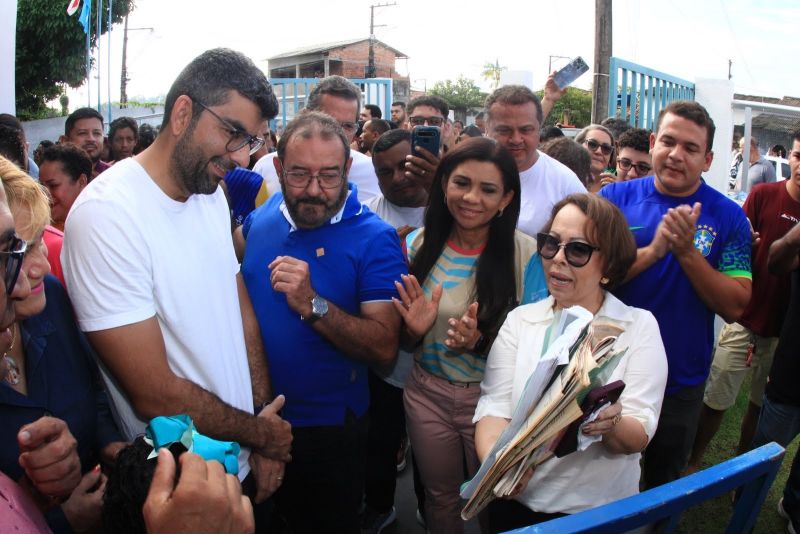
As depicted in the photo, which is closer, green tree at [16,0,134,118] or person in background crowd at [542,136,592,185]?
person in background crowd at [542,136,592,185]

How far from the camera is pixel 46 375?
161 cm

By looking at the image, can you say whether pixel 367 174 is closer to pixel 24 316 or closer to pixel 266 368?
pixel 266 368

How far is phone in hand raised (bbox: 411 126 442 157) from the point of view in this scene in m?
3.19

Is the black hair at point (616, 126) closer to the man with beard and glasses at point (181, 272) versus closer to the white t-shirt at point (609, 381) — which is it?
the white t-shirt at point (609, 381)

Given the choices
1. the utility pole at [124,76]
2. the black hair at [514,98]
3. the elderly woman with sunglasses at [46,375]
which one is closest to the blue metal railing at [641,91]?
the black hair at [514,98]

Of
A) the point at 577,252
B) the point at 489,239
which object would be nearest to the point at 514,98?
the point at 489,239

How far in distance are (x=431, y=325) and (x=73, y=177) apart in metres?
2.71

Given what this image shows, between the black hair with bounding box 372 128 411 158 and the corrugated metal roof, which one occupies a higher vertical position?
the corrugated metal roof

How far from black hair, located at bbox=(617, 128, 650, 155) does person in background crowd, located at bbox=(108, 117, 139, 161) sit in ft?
17.0

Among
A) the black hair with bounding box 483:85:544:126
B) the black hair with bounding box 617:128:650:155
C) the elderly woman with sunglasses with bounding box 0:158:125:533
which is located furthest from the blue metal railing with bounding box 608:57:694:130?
the elderly woman with sunglasses with bounding box 0:158:125:533

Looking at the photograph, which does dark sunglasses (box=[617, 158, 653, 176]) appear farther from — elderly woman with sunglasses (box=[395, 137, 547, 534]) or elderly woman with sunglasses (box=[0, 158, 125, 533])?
elderly woman with sunglasses (box=[0, 158, 125, 533])

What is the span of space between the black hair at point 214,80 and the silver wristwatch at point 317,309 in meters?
0.74

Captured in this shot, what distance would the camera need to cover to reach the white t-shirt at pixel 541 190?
3219 millimetres

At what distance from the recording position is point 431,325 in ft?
8.02
